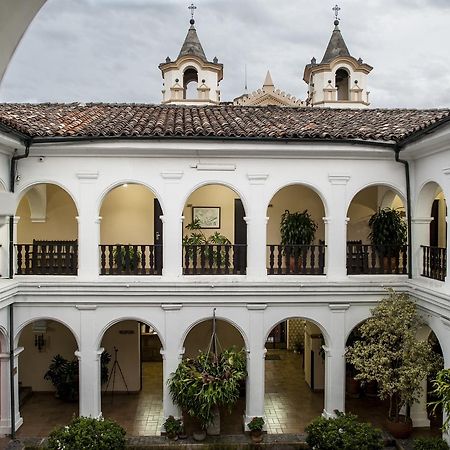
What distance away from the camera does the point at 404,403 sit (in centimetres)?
1180

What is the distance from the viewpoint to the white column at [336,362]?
12.3m

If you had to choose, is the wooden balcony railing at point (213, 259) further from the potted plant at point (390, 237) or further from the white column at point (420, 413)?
the white column at point (420, 413)

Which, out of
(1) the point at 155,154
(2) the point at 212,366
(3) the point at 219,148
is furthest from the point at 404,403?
A: (1) the point at 155,154

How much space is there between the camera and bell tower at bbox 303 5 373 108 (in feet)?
74.5

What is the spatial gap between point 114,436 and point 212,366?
2715 mm

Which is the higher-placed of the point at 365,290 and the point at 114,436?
the point at 365,290

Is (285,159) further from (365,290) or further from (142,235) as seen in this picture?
(142,235)

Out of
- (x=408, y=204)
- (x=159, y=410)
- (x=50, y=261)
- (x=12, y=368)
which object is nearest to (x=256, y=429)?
(x=159, y=410)

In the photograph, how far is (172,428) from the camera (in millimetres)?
11539

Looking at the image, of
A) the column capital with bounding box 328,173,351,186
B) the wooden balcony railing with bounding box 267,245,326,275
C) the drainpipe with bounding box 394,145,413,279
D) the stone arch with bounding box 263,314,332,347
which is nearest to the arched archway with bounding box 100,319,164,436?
the stone arch with bounding box 263,314,332,347

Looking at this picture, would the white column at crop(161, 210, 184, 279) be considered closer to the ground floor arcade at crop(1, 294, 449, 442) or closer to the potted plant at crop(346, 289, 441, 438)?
the ground floor arcade at crop(1, 294, 449, 442)

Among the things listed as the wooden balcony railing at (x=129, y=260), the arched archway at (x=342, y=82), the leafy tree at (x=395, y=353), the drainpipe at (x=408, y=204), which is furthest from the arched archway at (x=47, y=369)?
the arched archway at (x=342, y=82)

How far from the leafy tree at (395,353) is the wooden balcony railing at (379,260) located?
2.89 ft

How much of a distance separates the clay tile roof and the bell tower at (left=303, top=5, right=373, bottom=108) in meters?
7.18
